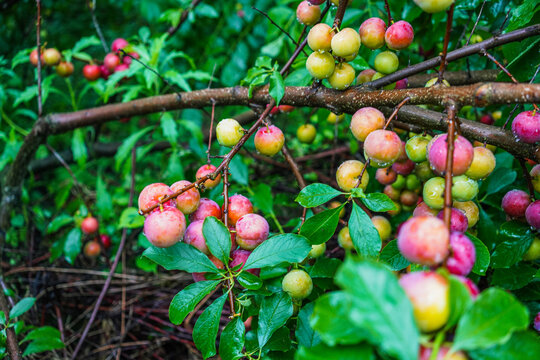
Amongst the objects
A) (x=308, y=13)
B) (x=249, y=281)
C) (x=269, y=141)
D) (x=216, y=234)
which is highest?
(x=308, y=13)

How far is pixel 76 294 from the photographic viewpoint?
1.76 m

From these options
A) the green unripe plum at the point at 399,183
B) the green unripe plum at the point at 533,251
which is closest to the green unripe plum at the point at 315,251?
the green unripe plum at the point at 399,183

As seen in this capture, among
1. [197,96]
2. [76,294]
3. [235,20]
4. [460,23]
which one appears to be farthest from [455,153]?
[235,20]

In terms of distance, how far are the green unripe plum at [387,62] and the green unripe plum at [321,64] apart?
0.14 metres

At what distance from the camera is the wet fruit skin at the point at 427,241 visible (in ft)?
1.71

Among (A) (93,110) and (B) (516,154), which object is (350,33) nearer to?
(B) (516,154)

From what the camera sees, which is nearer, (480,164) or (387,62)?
(480,164)

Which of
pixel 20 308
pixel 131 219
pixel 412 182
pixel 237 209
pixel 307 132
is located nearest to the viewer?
pixel 237 209

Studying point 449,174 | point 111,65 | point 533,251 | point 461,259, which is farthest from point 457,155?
point 111,65

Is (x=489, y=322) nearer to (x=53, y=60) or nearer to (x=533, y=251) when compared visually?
(x=533, y=251)

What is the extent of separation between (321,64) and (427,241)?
55cm

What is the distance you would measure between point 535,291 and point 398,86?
652 millimetres

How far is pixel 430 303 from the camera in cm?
46

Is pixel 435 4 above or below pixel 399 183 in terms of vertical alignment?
above
